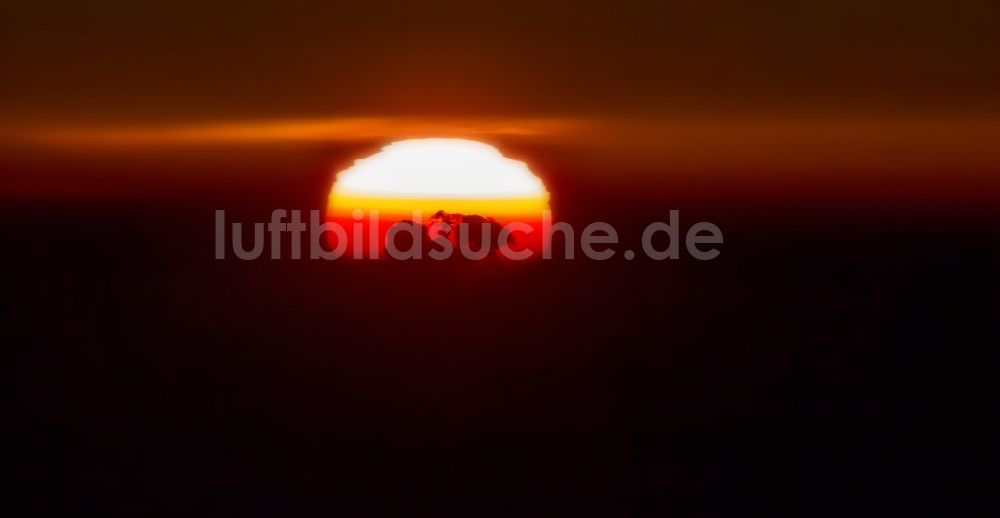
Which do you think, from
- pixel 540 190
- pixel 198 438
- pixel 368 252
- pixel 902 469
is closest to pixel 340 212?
pixel 368 252

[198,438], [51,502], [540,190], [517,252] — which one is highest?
[540,190]

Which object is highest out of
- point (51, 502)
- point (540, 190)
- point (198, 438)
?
point (540, 190)

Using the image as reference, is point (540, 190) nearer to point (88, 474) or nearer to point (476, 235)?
point (476, 235)

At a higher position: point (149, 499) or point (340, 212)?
point (340, 212)

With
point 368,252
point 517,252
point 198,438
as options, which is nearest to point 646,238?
point 517,252

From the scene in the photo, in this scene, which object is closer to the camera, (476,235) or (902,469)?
(476,235)

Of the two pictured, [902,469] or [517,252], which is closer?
[517,252]

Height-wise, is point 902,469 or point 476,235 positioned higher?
point 476,235

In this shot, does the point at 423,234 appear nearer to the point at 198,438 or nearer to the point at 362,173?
the point at 362,173
